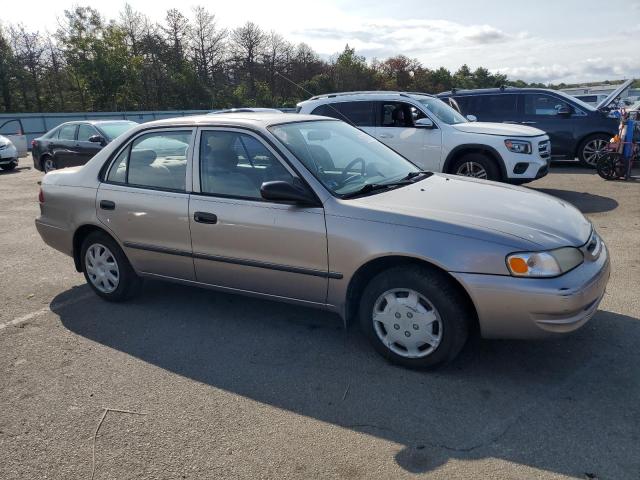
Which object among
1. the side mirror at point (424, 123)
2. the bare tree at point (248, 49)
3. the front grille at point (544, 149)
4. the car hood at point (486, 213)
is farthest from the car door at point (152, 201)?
the bare tree at point (248, 49)

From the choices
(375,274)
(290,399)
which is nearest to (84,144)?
(375,274)

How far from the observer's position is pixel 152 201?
4320 mm

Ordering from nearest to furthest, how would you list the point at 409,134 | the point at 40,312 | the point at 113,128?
the point at 40,312, the point at 409,134, the point at 113,128

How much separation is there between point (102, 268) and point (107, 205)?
24.6 inches

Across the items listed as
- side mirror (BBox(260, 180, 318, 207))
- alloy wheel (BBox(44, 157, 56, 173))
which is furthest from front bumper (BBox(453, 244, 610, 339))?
alloy wheel (BBox(44, 157, 56, 173))

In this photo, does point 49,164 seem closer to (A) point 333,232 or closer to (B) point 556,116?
(B) point 556,116

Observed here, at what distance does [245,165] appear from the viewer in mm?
3998

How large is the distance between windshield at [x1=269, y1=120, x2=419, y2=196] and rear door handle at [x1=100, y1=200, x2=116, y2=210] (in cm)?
161

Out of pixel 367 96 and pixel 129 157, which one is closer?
pixel 129 157

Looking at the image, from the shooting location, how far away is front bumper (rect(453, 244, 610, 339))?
3.03m

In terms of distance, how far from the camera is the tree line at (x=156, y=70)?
37562 millimetres

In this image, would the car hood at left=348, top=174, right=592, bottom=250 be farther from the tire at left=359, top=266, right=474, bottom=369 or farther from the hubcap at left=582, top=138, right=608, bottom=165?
the hubcap at left=582, top=138, right=608, bottom=165

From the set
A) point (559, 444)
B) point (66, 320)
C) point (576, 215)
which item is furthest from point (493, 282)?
point (66, 320)

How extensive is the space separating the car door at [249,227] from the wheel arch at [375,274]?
7.6 inches
